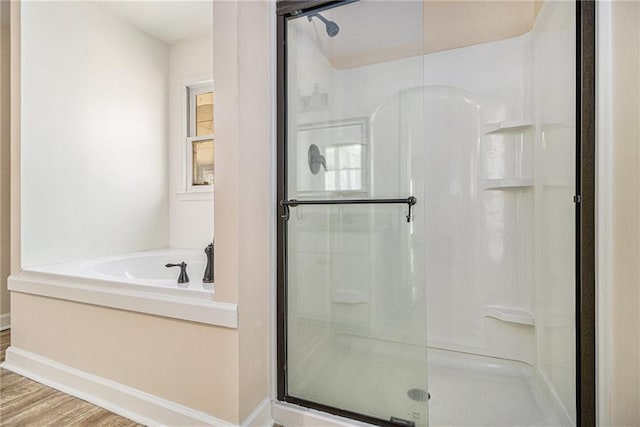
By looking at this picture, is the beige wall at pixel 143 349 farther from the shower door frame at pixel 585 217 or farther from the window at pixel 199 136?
the window at pixel 199 136

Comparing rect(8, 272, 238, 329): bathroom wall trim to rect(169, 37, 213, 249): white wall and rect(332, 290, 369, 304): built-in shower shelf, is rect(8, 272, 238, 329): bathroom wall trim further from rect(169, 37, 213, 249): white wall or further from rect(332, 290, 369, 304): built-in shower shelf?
rect(169, 37, 213, 249): white wall

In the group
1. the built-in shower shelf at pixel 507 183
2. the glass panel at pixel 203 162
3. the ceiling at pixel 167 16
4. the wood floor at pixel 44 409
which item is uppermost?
the ceiling at pixel 167 16

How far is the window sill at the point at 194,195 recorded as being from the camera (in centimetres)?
277

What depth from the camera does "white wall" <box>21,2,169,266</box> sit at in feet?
6.67

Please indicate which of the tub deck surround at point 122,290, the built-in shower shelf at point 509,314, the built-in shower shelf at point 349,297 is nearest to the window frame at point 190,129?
the tub deck surround at point 122,290

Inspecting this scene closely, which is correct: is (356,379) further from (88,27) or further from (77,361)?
(88,27)

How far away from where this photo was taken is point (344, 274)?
1.56m

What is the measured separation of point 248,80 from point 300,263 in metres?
0.87

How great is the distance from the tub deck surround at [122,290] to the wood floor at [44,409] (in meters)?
0.50

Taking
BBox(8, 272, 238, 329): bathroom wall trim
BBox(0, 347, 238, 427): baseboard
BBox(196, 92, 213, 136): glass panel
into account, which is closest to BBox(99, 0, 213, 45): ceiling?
BBox(196, 92, 213, 136): glass panel

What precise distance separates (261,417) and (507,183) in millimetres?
1805

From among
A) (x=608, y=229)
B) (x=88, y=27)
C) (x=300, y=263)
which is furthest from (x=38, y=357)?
(x=608, y=229)

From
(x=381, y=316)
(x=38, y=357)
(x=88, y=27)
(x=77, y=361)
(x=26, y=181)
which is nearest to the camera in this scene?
(x=381, y=316)

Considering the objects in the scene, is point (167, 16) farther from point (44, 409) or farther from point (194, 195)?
point (44, 409)
